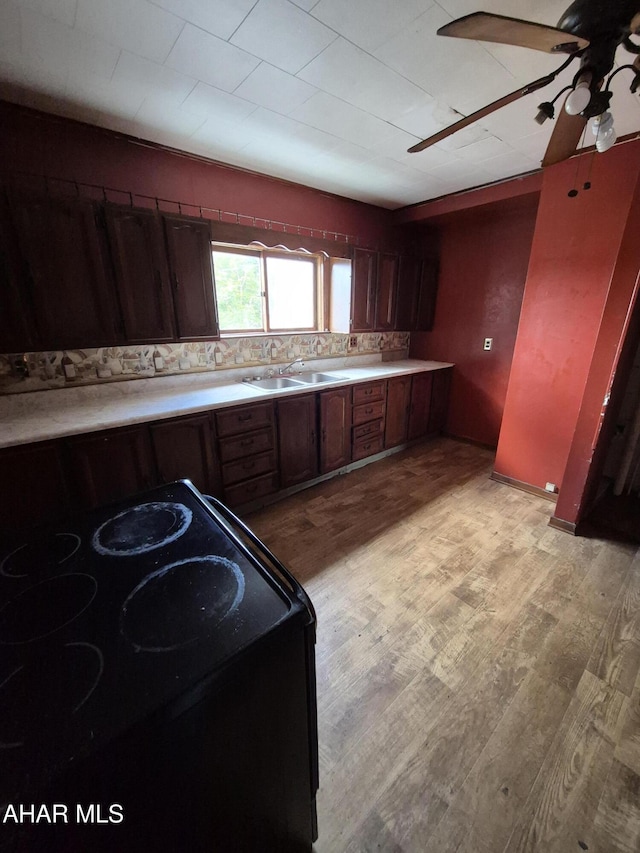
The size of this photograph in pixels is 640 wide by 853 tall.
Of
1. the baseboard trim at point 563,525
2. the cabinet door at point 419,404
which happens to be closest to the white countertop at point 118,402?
the cabinet door at point 419,404

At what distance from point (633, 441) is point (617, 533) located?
0.82 m

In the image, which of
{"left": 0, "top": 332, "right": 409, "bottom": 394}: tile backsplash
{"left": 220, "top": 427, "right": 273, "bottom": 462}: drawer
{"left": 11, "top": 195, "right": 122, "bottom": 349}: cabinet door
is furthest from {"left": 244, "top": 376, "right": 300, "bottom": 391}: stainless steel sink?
{"left": 11, "top": 195, "right": 122, "bottom": 349}: cabinet door

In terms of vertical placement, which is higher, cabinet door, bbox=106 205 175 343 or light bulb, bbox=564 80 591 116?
light bulb, bbox=564 80 591 116

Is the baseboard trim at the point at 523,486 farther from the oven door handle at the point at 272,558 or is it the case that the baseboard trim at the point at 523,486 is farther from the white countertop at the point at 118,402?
the oven door handle at the point at 272,558

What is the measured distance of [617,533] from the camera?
7.84ft

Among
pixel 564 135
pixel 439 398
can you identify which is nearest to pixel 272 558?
pixel 564 135

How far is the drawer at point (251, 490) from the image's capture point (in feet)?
8.17

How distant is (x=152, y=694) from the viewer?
55cm

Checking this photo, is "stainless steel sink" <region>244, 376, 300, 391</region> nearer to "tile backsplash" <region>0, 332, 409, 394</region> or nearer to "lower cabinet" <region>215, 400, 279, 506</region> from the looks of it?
"tile backsplash" <region>0, 332, 409, 394</region>

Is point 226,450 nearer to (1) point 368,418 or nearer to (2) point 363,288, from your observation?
(1) point 368,418

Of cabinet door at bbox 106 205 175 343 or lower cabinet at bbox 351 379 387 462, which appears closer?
cabinet door at bbox 106 205 175 343

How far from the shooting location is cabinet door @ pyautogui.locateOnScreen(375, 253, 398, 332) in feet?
11.5

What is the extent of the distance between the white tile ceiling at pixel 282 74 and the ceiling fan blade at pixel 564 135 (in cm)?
37

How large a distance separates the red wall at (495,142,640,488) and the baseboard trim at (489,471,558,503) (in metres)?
0.04
